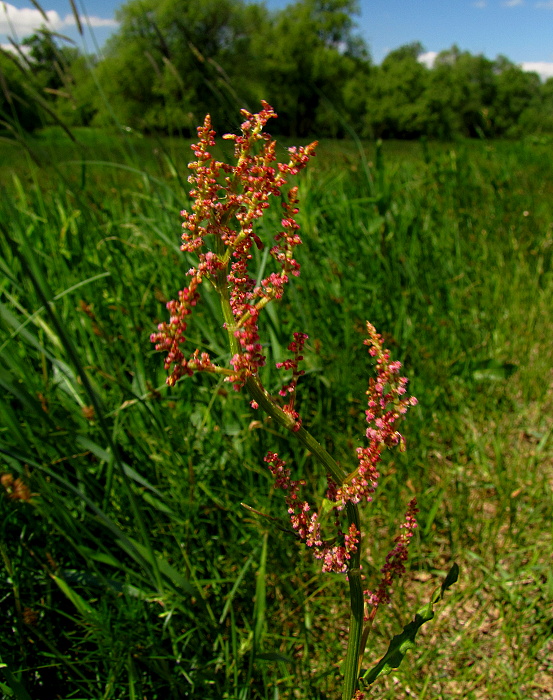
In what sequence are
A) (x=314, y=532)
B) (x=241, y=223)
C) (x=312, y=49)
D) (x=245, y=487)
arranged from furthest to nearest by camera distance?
(x=312, y=49) < (x=245, y=487) < (x=314, y=532) < (x=241, y=223)

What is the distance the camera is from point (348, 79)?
44.7 m

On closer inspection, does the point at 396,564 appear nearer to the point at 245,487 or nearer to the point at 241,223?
the point at 241,223

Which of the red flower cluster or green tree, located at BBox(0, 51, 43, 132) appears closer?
the red flower cluster

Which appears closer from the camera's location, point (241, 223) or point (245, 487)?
point (241, 223)

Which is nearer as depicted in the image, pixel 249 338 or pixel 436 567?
pixel 249 338

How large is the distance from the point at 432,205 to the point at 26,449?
3575 mm

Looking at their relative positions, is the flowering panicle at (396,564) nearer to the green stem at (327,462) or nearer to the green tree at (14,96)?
the green stem at (327,462)

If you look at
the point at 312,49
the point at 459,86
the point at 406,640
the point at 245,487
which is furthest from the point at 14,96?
the point at 459,86

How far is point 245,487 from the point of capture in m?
1.80

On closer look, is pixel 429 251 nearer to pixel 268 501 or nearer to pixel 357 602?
pixel 268 501

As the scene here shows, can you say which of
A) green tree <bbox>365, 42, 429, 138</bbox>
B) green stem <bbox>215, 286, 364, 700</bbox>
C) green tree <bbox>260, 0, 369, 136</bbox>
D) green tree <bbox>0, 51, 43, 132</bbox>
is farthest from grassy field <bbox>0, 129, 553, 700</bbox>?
green tree <bbox>365, 42, 429, 138</bbox>

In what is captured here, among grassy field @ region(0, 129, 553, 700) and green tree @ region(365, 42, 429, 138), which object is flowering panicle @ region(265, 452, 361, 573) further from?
green tree @ region(365, 42, 429, 138)

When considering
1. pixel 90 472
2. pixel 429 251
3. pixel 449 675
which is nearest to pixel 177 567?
pixel 90 472

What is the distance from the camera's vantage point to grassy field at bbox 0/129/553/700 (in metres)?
1.38
